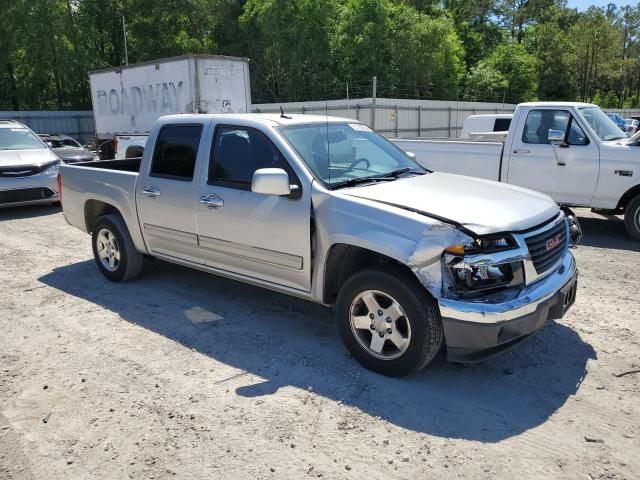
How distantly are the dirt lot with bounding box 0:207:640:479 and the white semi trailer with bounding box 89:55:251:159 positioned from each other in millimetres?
9889

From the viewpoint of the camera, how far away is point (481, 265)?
11.5 ft

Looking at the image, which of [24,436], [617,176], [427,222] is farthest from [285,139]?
[617,176]

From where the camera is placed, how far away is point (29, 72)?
34875mm

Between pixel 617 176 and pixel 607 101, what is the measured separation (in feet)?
176

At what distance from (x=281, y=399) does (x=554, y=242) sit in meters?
2.26

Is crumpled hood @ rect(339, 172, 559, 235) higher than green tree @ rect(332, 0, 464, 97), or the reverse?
green tree @ rect(332, 0, 464, 97)

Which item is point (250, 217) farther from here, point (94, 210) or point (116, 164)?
point (116, 164)

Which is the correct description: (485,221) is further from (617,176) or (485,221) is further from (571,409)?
(617,176)

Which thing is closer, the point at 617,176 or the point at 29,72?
the point at 617,176

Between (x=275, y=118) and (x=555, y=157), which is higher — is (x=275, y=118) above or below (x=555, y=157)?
above

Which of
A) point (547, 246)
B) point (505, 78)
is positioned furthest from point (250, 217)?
point (505, 78)

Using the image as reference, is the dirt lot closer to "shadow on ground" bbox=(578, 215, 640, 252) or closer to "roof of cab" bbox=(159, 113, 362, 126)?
"roof of cab" bbox=(159, 113, 362, 126)

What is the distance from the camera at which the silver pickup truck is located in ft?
11.6

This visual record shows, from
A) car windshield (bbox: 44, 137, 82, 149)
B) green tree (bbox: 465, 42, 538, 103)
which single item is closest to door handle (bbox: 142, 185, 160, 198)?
car windshield (bbox: 44, 137, 82, 149)
